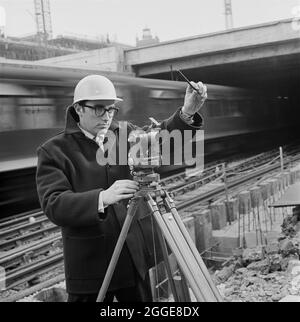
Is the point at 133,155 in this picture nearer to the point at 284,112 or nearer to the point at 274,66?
the point at 274,66

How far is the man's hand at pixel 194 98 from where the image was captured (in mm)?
1860

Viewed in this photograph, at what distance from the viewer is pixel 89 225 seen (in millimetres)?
1794

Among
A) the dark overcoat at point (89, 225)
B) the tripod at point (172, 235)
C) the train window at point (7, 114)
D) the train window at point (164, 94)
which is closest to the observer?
the tripod at point (172, 235)

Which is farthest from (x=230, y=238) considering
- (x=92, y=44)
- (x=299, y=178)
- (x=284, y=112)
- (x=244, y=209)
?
(x=284, y=112)

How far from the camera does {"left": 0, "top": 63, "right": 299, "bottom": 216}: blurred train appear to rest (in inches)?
255

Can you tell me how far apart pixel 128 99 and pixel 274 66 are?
3967 mm

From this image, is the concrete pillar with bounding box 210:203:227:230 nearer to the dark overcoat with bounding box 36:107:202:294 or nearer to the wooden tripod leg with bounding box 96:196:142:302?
the dark overcoat with bounding box 36:107:202:294

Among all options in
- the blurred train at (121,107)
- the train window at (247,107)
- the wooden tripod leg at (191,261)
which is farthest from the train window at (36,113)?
the train window at (247,107)

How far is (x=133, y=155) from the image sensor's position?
5.47 feet

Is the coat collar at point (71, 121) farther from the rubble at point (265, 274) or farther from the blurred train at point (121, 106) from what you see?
the blurred train at point (121, 106)

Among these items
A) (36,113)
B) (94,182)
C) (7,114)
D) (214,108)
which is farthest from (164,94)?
(94,182)

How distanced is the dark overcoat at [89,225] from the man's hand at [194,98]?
7cm

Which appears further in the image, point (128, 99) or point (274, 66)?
point (274, 66)

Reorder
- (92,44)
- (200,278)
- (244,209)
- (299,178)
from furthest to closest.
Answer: (92,44), (299,178), (244,209), (200,278)
